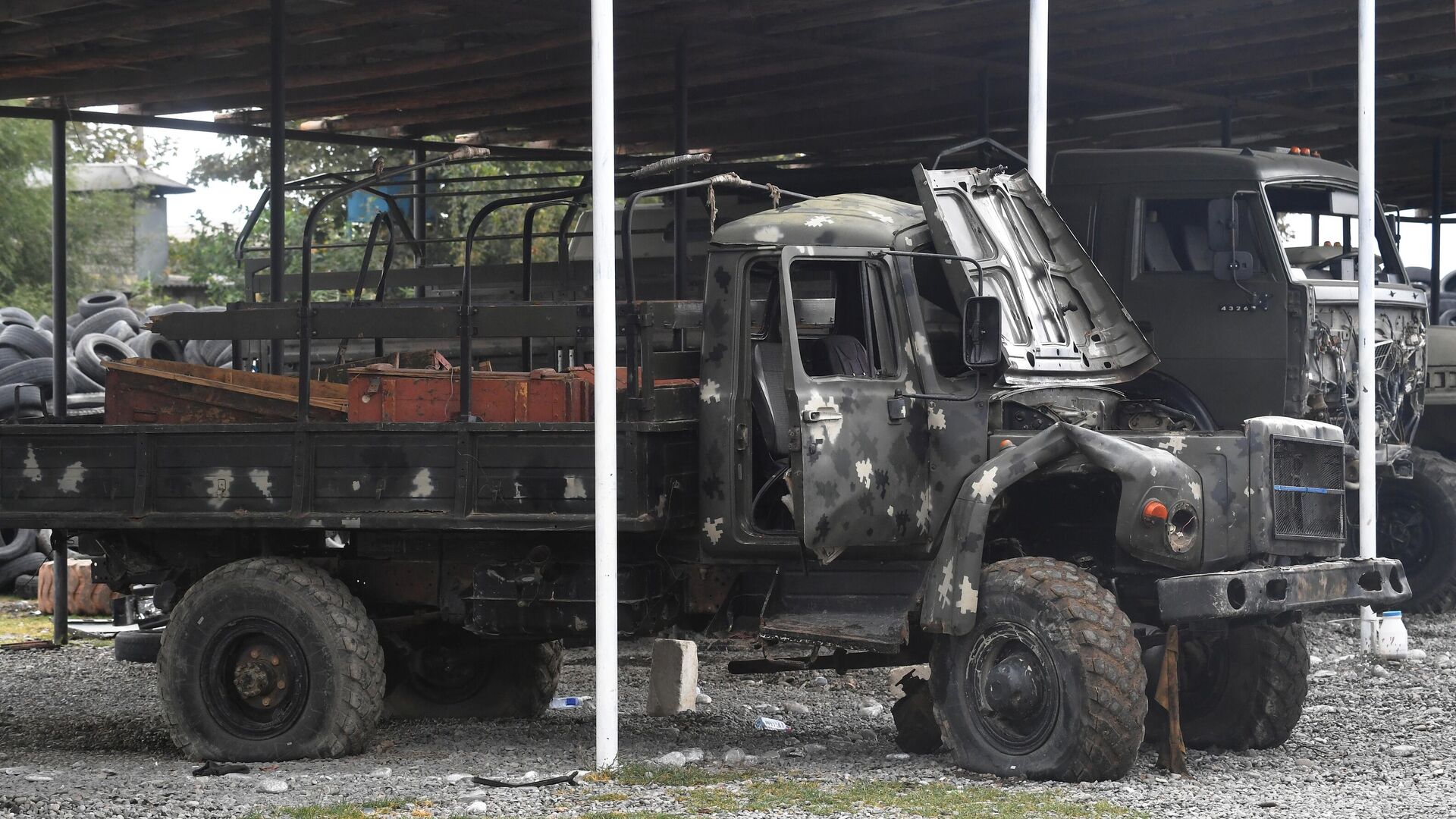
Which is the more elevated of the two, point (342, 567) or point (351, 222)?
point (351, 222)

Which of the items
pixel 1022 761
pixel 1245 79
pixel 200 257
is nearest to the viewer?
pixel 1022 761

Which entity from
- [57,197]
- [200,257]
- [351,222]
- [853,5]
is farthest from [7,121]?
[853,5]

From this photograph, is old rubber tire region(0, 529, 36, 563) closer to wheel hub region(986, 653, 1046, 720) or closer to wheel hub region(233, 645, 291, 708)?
wheel hub region(233, 645, 291, 708)

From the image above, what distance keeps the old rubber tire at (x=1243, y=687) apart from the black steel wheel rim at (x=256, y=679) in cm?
397

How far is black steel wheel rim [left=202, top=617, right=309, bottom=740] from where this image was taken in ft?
26.7

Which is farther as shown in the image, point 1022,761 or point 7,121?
point 7,121

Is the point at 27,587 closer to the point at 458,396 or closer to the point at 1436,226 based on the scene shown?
the point at 458,396

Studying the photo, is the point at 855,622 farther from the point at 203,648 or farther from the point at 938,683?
the point at 203,648

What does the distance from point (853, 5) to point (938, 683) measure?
6.71 m

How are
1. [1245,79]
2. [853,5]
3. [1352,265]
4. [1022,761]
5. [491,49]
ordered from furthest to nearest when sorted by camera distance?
[1245,79], [491,49], [853,5], [1352,265], [1022,761]

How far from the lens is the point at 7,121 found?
28062 mm

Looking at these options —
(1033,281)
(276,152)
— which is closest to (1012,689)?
(1033,281)

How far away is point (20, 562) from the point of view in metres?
15.7

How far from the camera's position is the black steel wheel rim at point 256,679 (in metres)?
8.15
